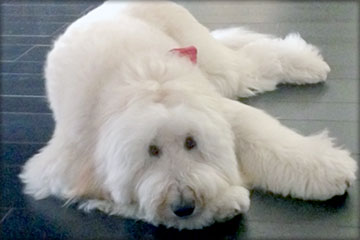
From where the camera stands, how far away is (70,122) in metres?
2.56

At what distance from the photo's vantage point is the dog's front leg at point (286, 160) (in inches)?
99.4

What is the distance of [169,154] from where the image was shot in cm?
234

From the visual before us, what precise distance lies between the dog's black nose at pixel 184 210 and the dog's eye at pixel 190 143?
0.20 metres

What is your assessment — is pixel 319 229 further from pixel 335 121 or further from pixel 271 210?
pixel 335 121

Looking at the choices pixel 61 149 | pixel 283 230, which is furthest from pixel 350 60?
pixel 61 149

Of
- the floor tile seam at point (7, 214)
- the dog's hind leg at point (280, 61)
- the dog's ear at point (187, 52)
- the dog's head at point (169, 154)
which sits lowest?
the floor tile seam at point (7, 214)

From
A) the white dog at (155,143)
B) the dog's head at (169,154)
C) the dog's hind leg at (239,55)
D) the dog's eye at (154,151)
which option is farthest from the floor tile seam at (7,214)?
the dog's hind leg at (239,55)

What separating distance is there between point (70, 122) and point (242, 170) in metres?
0.69

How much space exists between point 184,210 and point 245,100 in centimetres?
125

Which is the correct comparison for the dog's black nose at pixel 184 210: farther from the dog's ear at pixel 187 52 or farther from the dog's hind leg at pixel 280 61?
the dog's hind leg at pixel 280 61

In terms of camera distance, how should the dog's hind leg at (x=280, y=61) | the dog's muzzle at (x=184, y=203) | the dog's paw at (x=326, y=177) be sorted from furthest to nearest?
the dog's hind leg at (x=280, y=61) < the dog's paw at (x=326, y=177) < the dog's muzzle at (x=184, y=203)

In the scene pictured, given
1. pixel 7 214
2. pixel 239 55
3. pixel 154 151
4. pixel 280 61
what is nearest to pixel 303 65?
pixel 280 61

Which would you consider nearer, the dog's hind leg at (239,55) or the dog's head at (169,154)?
the dog's head at (169,154)

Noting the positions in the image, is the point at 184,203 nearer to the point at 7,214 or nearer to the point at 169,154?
the point at 169,154
